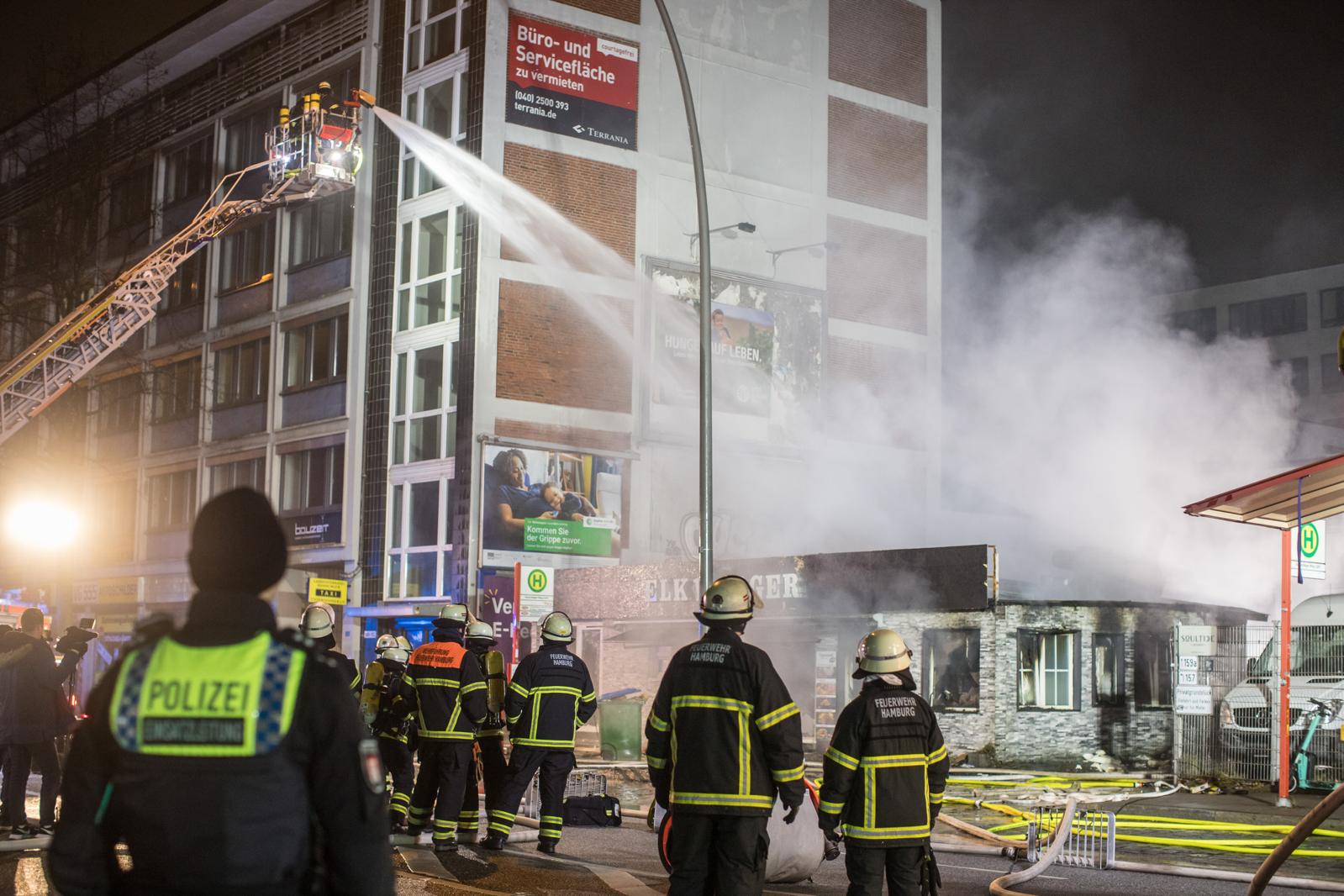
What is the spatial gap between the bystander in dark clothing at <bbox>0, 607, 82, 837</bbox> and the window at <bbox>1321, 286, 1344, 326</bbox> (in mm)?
59630

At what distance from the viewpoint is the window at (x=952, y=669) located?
1983cm

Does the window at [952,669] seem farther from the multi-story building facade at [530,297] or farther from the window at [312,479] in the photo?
the window at [312,479]

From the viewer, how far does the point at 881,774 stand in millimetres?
6398

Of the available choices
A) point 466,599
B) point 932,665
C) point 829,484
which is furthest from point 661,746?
point 829,484

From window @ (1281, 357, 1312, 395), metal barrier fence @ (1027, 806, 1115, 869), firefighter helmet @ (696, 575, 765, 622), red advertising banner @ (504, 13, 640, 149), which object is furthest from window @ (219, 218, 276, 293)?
window @ (1281, 357, 1312, 395)

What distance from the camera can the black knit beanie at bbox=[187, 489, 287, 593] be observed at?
9.91 ft

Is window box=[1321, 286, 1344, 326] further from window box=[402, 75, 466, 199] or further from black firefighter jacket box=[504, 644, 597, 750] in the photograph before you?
black firefighter jacket box=[504, 644, 597, 750]

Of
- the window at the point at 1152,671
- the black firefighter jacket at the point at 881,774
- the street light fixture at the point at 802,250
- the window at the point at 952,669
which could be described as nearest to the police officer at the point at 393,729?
the black firefighter jacket at the point at 881,774

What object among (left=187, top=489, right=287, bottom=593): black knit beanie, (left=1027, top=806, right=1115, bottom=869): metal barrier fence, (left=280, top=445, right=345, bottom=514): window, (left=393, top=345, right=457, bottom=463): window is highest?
(left=393, top=345, right=457, bottom=463): window

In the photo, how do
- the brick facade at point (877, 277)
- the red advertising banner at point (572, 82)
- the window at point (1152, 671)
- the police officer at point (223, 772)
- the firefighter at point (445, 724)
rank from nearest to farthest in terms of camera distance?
the police officer at point (223, 772)
the firefighter at point (445, 724)
the window at point (1152, 671)
the red advertising banner at point (572, 82)
the brick facade at point (877, 277)

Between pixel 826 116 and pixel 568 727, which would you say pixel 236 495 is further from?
pixel 826 116

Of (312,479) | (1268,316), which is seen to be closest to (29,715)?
(312,479)

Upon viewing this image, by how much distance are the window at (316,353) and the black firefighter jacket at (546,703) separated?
23914 mm

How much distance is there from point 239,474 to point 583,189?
1194 centimetres
